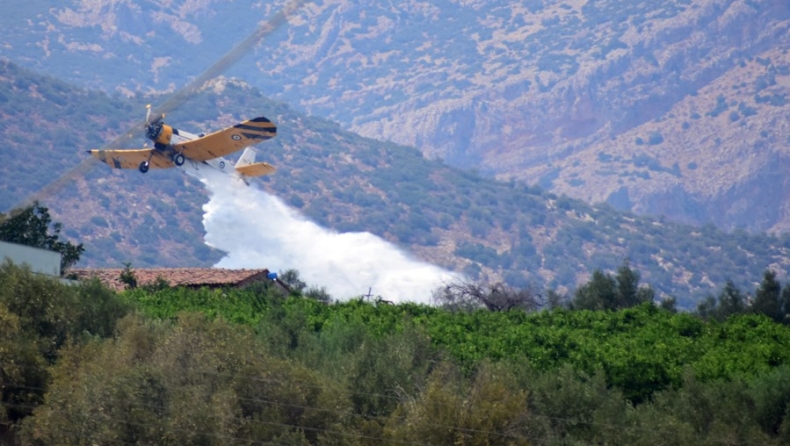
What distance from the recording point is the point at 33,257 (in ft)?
172

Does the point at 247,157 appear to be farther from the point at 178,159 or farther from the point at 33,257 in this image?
the point at 33,257

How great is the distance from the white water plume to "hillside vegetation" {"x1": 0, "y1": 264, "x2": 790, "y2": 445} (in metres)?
45.6

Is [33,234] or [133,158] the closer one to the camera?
[133,158]

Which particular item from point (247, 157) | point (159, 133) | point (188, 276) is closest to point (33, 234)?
point (188, 276)

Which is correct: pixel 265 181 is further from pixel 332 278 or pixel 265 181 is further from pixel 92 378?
pixel 92 378

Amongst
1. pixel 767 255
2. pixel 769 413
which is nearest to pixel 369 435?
pixel 769 413

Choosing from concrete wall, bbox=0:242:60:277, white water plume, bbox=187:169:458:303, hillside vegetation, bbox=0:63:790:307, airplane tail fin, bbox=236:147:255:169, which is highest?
hillside vegetation, bbox=0:63:790:307

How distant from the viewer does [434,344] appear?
43125mm

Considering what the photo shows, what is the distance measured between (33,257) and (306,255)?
5659 cm

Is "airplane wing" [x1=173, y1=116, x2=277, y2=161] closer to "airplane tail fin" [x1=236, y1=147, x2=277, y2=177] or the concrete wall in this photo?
"airplane tail fin" [x1=236, y1=147, x2=277, y2=177]

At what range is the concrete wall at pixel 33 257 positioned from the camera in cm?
5072

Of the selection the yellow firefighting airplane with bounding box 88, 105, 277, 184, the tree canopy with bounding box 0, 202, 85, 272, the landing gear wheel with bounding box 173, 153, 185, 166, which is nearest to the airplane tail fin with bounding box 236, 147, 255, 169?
the yellow firefighting airplane with bounding box 88, 105, 277, 184

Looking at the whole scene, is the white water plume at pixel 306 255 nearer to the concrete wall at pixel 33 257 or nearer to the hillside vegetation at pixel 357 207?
the hillside vegetation at pixel 357 207

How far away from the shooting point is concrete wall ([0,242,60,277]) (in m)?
50.7
